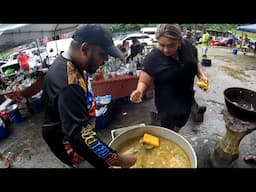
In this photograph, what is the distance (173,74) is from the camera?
2170 mm

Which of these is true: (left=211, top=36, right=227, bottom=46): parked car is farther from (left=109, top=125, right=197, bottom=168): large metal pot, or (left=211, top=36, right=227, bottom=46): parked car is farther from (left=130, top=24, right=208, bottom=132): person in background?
(left=109, top=125, right=197, bottom=168): large metal pot

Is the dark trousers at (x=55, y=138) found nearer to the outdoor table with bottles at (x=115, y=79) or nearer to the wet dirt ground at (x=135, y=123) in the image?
the wet dirt ground at (x=135, y=123)

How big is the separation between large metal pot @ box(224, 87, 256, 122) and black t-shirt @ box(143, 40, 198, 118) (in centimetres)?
67

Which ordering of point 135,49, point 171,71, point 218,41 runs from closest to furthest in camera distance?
1. point 171,71
2. point 135,49
3. point 218,41

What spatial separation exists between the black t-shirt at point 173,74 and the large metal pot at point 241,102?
666mm

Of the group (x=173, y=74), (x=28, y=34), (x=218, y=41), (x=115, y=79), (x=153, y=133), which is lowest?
(x=218, y=41)

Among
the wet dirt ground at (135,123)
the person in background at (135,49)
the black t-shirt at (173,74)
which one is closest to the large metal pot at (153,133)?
the black t-shirt at (173,74)

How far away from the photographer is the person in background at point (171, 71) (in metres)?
2.10

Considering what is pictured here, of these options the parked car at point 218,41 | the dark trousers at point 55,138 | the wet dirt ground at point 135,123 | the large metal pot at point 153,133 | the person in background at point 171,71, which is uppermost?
the person in background at point 171,71

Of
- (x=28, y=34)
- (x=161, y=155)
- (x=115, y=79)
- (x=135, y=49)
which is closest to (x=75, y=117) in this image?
(x=161, y=155)

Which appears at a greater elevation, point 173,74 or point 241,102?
point 173,74

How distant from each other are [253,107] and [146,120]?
2.17 metres

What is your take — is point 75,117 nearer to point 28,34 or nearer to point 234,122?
point 234,122

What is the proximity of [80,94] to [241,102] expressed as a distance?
98.4 inches
